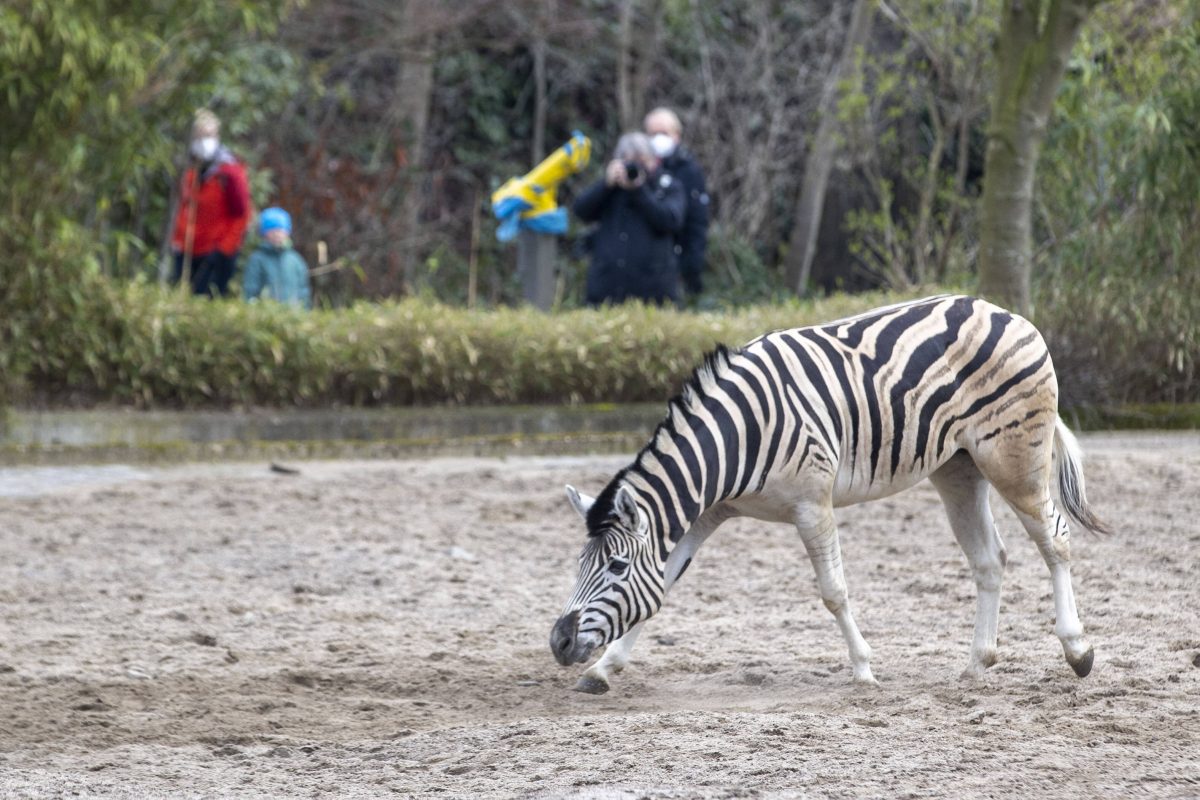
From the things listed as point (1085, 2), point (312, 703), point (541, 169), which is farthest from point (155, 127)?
point (312, 703)

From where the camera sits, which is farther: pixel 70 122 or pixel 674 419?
pixel 70 122

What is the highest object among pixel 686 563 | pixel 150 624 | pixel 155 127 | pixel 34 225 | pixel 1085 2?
pixel 1085 2

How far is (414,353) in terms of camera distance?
11484 mm

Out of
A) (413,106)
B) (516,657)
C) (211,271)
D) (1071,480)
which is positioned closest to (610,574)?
(516,657)

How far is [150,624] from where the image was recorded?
634 cm

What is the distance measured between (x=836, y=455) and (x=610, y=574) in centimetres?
81

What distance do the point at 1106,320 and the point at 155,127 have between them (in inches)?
272

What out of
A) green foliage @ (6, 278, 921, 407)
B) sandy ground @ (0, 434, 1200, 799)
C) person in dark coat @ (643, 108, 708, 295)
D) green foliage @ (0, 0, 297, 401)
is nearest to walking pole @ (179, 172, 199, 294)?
green foliage @ (0, 0, 297, 401)

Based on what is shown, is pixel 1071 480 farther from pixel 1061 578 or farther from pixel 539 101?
pixel 539 101

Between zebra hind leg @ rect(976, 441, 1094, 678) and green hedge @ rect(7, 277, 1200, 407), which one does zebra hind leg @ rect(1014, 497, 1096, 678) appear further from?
green hedge @ rect(7, 277, 1200, 407)

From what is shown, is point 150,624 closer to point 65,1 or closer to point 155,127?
point 65,1

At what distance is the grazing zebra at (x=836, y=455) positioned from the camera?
16.1 feet

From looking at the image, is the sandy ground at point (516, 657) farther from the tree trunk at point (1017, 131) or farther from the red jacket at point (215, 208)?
the red jacket at point (215, 208)

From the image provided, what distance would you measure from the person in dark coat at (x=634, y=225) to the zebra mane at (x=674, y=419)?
8.00 metres
